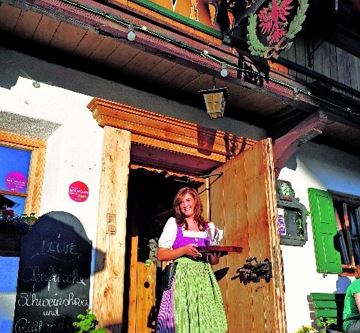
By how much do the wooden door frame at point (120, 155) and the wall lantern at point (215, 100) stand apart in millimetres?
557

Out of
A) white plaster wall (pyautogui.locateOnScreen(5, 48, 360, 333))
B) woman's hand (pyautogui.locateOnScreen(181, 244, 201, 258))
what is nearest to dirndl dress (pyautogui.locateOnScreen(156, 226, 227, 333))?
woman's hand (pyautogui.locateOnScreen(181, 244, 201, 258))

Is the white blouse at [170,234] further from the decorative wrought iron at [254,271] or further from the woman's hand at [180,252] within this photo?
the decorative wrought iron at [254,271]

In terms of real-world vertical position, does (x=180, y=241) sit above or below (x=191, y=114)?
below

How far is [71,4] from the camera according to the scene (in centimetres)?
380

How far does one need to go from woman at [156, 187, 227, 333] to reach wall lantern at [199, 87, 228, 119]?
111 cm

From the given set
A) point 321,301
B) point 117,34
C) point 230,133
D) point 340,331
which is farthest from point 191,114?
→ point 340,331

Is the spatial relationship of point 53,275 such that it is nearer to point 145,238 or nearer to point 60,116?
point 60,116

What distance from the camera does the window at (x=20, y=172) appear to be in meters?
4.15

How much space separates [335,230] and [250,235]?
2508mm

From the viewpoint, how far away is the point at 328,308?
5.77 meters

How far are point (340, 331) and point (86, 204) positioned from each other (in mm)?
3758

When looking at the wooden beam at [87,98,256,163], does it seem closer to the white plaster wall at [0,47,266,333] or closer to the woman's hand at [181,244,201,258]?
the white plaster wall at [0,47,266,333]

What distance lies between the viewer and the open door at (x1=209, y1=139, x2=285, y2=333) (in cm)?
409

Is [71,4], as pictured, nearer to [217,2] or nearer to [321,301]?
[217,2]
